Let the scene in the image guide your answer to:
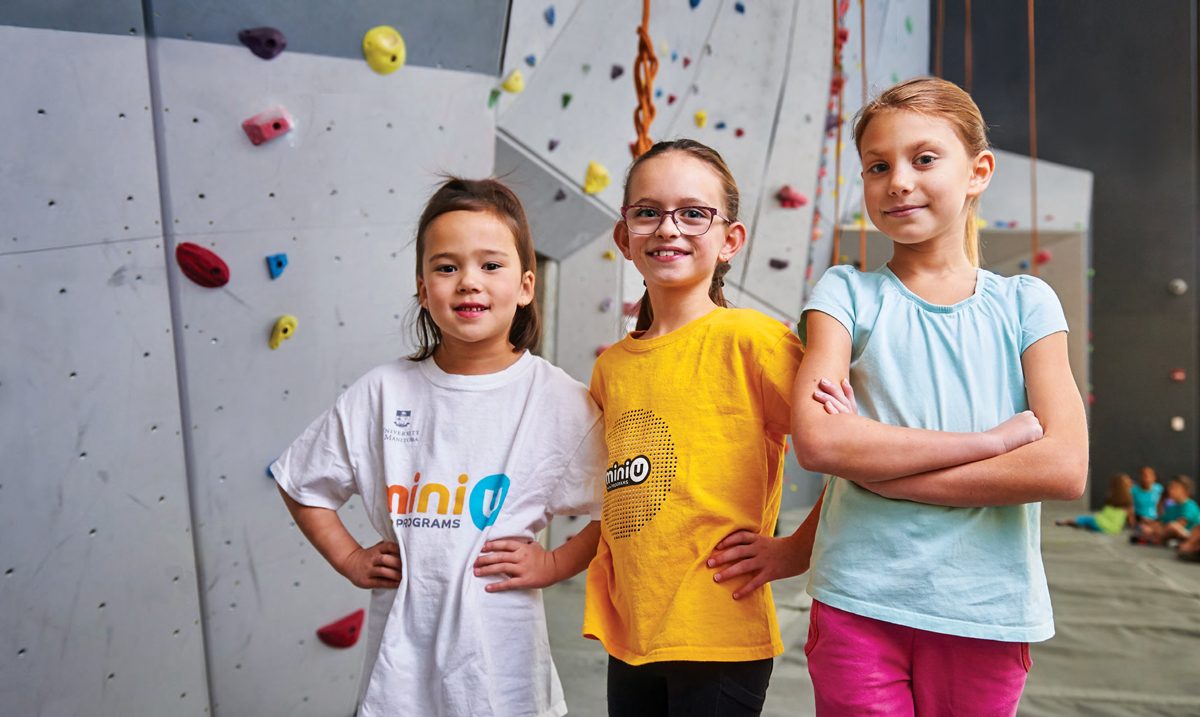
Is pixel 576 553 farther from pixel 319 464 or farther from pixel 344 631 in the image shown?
pixel 344 631

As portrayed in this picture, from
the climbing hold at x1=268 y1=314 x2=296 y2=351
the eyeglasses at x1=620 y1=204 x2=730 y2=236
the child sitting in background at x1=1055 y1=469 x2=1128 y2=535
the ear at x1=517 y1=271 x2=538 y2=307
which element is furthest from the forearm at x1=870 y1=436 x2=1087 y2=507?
the child sitting in background at x1=1055 y1=469 x2=1128 y2=535

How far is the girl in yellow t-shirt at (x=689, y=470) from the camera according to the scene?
4.20 feet

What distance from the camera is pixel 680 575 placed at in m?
1.29

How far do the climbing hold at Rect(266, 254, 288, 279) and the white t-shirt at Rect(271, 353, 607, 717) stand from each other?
0.83 meters

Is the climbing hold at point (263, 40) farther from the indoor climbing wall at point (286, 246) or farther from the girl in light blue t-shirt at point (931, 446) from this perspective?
the girl in light blue t-shirt at point (931, 446)

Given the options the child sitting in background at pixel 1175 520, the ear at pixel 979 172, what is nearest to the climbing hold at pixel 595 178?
the ear at pixel 979 172

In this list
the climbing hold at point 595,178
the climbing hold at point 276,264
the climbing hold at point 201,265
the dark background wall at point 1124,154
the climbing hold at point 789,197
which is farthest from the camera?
the dark background wall at point 1124,154

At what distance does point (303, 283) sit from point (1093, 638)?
3.17 m

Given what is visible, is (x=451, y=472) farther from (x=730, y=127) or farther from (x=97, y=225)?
(x=730, y=127)

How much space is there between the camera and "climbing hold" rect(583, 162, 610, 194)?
139 inches

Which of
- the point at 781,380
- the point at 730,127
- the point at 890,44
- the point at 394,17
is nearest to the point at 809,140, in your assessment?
the point at 730,127

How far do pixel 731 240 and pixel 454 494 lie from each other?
22.8 inches

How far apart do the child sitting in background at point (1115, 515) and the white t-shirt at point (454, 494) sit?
6.53 metres

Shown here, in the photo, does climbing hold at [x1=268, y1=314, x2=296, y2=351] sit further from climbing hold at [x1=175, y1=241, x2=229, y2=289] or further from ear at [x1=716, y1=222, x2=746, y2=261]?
ear at [x1=716, y1=222, x2=746, y2=261]
